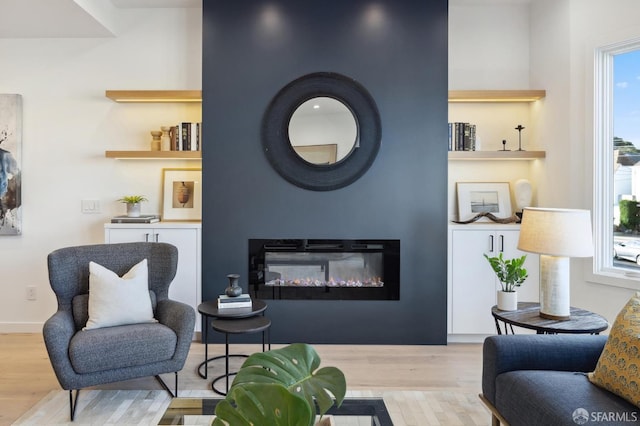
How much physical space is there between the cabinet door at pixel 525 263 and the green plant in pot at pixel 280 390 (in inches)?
112

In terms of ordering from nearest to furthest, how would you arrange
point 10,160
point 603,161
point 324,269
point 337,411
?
point 337,411, point 603,161, point 324,269, point 10,160

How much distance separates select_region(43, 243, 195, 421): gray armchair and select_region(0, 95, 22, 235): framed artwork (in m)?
1.60

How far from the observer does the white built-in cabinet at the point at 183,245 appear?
3.64m

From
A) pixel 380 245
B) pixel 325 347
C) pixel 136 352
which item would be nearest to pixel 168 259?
pixel 136 352

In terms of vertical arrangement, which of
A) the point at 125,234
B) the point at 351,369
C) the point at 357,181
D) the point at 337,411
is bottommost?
the point at 351,369

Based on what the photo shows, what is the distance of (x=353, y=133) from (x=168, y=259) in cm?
172

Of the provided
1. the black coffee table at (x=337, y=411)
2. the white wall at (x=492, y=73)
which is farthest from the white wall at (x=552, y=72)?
the black coffee table at (x=337, y=411)

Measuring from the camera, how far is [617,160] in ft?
10.6

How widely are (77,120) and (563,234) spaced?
396cm

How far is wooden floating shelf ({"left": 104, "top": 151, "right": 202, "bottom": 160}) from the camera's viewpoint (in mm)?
3701

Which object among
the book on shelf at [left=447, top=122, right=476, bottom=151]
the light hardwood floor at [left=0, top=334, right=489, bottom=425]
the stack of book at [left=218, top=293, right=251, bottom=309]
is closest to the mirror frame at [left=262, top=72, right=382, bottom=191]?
the book on shelf at [left=447, top=122, right=476, bottom=151]

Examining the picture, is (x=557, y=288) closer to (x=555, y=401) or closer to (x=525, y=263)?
(x=555, y=401)

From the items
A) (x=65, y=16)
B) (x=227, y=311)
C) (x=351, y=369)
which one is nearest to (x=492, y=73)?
(x=351, y=369)

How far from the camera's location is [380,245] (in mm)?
3641
